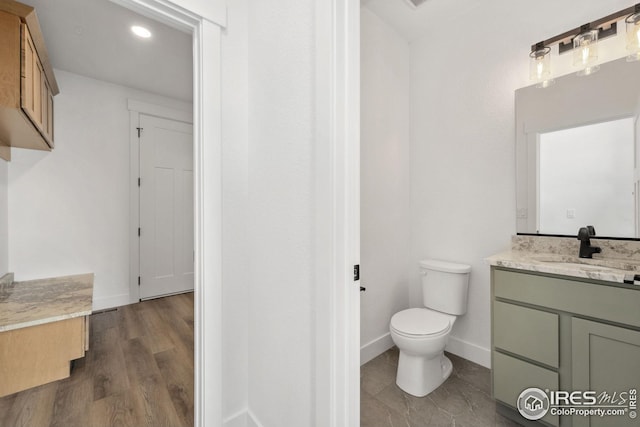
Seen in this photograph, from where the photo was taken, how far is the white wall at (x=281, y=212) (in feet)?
3.42

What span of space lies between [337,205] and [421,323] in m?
1.32

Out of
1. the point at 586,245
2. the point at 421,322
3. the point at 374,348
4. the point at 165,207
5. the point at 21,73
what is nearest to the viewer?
the point at 586,245

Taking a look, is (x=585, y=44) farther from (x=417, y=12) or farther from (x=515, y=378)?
(x=515, y=378)

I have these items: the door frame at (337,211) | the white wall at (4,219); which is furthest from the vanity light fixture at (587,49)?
the white wall at (4,219)

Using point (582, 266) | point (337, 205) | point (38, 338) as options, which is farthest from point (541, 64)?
point (38, 338)

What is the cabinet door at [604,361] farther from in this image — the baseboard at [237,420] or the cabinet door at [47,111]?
the cabinet door at [47,111]

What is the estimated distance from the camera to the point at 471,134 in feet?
6.88

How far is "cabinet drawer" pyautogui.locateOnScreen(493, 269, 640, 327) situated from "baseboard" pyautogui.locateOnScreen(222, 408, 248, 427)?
1500mm

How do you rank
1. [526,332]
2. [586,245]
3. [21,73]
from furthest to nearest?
[21,73] → [586,245] → [526,332]

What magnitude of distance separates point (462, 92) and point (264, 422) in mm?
2565

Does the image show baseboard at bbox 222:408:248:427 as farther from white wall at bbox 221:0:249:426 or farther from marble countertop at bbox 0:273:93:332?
marble countertop at bbox 0:273:93:332

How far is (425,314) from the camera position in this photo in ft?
6.38

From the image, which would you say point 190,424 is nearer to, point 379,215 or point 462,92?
point 379,215

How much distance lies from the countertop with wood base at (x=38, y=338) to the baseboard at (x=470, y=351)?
9.25 feet
